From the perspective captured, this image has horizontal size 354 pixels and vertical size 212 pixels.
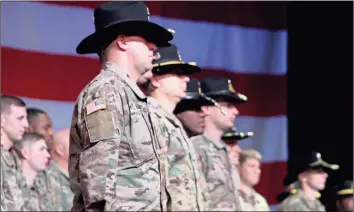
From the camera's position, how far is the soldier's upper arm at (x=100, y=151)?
3.30 m

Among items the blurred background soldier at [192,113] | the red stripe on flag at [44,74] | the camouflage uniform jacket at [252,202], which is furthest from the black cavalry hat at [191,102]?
the red stripe on flag at [44,74]

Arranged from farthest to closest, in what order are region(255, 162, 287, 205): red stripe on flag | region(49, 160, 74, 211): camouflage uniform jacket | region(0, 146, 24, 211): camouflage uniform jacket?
region(255, 162, 287, 205): red stripe on flag
region(49, 160, 74, 211): camouflage uniform jacket
region(0, 146, 24, 211): camouflage uniform jacket

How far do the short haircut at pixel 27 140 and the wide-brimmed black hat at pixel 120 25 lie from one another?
2.12 meters

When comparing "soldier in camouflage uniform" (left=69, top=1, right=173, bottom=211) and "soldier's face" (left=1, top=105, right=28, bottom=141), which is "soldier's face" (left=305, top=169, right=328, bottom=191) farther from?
"soldier in camouflage uniform" (left=69, top=1, right=173, bottom=211)

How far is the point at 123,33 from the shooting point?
3666mm

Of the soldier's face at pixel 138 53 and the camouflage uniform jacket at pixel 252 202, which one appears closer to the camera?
the soldier's face at pixel 138 53

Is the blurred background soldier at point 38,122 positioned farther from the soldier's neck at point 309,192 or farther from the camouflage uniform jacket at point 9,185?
the soldier's neck at point 309,192

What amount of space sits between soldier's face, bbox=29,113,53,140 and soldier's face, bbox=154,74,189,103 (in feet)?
4.63

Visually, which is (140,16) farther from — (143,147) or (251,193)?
(251,193)

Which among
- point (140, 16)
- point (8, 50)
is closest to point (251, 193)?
point (8, 50)

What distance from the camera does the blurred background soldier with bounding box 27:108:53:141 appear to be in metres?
6.22

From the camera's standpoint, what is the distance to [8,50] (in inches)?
263

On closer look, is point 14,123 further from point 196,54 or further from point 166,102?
point 196,54

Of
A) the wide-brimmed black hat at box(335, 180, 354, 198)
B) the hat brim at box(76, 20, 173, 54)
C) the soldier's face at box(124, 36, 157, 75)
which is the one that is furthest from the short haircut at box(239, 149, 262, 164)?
the soldier's face at box(124, 36, 157, 75)
